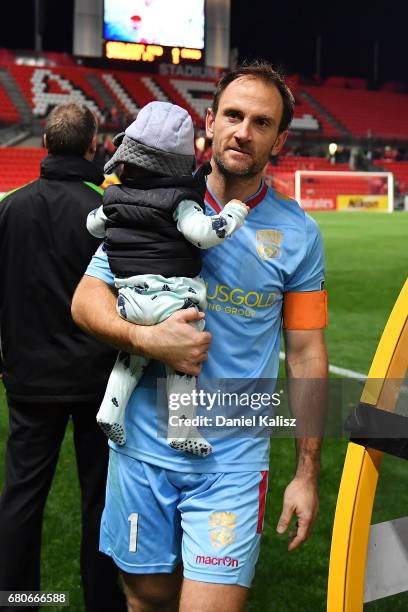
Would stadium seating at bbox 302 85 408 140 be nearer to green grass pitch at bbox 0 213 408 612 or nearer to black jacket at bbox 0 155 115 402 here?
green grass pitch at bbox 0 213 408 612

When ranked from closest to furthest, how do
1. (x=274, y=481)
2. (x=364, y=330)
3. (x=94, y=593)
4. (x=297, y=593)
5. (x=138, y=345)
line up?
(x=138, y=345) < (x=94, y=593) < (x=297, y=593) < (x=274, y=481) < (x=364, y=330)

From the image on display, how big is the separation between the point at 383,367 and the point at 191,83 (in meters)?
44.8

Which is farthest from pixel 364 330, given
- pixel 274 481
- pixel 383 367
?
pixel 383 367

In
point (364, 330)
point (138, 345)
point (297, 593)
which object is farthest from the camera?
point (364, 330)

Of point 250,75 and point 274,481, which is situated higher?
point 250,75

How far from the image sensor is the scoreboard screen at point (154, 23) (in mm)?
37531

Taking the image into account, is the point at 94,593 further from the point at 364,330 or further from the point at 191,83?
the point at 191,83

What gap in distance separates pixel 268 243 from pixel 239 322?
239mm

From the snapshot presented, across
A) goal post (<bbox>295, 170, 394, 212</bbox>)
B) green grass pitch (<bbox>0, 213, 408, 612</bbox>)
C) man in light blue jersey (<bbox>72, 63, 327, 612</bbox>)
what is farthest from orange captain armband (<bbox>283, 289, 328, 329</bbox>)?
goal post (<bbox>295, 170, 394, 212</bbox>)

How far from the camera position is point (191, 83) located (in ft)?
146

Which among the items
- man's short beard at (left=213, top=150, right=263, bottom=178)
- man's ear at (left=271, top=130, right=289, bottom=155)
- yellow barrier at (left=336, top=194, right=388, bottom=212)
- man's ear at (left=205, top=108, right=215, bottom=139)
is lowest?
yellow barrier at (left=336, top=194, right=388, bottom=212)

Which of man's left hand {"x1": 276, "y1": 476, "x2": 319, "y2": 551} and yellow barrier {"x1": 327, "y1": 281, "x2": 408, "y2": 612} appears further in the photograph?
man's left hand {"x1": 276, "y1": 476, "x2": 319, "y2": 551}

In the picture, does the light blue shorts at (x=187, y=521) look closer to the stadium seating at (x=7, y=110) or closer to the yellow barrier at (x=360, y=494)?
the yellow barrier at (x=360, y=494)

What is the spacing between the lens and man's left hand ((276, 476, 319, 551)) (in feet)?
7.20
